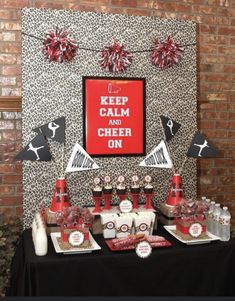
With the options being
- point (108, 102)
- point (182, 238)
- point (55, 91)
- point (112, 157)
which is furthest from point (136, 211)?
Result: point (55, 91)

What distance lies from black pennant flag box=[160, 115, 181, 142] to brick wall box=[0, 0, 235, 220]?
38 centimetres

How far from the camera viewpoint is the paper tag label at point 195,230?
2.00m

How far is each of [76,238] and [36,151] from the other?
26.4 inches

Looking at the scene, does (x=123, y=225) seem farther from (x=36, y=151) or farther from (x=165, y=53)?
A: (x=165, y=53)

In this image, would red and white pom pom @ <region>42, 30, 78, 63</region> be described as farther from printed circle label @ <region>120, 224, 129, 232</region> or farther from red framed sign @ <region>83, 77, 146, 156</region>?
printed circle label @ <region>120, 224, 129, 232</region>

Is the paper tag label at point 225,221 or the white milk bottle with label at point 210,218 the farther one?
the white milk bottle with label at point 210,218

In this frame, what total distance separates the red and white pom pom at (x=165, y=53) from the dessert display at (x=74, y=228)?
4.44 feet

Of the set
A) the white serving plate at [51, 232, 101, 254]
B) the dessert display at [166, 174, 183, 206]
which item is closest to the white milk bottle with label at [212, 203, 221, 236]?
the dessert display at [166, 174, 183, 206]

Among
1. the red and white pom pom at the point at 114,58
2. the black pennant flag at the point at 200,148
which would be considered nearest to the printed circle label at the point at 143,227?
the black pennant flag at the point at 200,148

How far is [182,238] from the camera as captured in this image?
6.67ft

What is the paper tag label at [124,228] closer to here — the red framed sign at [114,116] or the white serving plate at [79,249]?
the white serving plate at [79,249]

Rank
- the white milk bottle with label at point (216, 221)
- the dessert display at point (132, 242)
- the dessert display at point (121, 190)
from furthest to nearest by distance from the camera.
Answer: the dessert display at point (121, 190), the white milk bottle with label at point (216, 221), the dessert display at point (132, 242)

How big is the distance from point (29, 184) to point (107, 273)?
94 cm

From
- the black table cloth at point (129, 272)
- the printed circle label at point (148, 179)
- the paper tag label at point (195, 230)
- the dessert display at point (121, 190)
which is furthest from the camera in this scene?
the printed circle label at point (148, 179)
